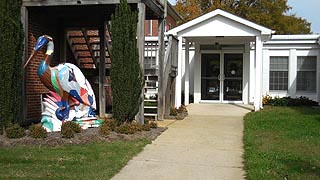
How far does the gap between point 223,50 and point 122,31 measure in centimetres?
1097

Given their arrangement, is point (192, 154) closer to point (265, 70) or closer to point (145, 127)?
point (145, 127)

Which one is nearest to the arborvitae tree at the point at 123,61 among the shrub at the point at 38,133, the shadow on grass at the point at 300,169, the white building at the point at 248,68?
the shrub at the point at 38,133

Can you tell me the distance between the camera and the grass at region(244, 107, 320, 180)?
6727 millimetres

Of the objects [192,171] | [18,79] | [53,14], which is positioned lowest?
[192,171]

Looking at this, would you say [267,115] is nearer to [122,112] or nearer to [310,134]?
[310,134]

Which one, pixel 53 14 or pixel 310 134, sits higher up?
pixel 53 14

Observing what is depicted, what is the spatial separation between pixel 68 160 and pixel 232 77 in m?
14.2

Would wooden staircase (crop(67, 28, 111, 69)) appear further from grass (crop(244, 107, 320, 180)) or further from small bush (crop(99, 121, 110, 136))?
grass (crop(244, 107, 320, 180))

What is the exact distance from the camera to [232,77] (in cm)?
2067

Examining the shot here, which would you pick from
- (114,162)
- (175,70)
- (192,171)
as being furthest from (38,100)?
(192,171)

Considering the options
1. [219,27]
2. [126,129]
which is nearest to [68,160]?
[126,129]

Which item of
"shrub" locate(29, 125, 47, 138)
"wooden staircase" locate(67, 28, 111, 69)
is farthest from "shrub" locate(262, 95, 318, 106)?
"shrub" locate(29, 125, 47, 138)

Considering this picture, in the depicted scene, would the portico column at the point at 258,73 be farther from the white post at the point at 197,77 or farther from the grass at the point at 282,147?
the white post at the point at 197,77

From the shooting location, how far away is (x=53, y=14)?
13.5m
